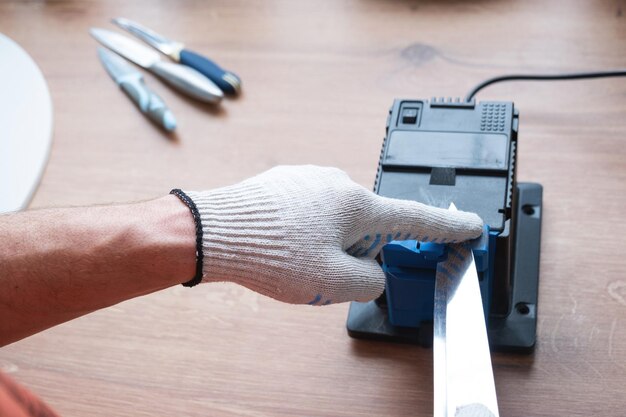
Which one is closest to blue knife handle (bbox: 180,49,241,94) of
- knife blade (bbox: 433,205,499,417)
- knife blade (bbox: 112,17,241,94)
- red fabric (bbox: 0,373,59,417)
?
knife blade (bbox: 112,17,241,94)

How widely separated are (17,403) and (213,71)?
0.55m

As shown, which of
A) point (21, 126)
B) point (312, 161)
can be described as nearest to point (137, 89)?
point (21, 126)

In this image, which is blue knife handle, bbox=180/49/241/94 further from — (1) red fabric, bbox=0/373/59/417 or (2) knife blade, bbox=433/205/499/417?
(1) red fabric, bbox=0/373/59/417

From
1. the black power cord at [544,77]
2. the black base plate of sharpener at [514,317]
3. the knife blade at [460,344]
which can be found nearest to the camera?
the knife blade at [460,344]

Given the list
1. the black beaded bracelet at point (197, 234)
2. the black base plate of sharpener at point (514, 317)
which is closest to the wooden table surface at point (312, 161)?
the black base plate of sharpener at point (514, 317)

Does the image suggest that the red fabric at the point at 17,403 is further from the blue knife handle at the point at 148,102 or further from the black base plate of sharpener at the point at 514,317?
the blue knife handle at the point at 148,102

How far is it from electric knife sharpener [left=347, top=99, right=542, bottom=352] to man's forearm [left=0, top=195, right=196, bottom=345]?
17cm

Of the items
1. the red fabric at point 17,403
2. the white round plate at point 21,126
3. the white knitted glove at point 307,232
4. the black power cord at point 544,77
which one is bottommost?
the red fabric at point 17,403

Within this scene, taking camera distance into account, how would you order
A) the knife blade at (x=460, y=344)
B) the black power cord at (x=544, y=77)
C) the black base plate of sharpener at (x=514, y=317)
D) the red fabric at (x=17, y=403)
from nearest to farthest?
the red fabric at (x=17, y=403)
the knife blade at (x=460, y=344)
the black base plate of sharpener at (x=514, y=317)
the black power cord at (x=544, y=77)

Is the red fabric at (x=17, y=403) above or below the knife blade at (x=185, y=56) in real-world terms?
below

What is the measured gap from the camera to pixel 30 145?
3.09ft

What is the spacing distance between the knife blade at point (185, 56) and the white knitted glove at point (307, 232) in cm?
34

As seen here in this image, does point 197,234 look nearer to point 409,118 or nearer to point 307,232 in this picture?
point 307,232

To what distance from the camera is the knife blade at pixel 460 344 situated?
592 millimetres
